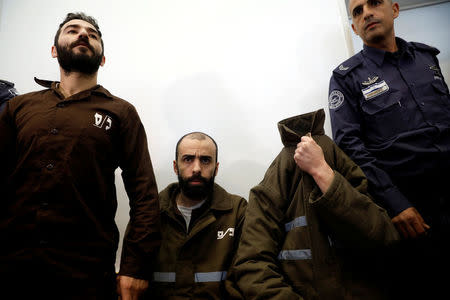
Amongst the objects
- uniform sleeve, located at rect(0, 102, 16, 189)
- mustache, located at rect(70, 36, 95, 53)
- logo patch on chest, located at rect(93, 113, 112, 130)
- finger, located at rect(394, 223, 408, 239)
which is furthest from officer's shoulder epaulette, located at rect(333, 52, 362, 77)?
uniform sleeve, located at rect(0, 102, 16, 189)

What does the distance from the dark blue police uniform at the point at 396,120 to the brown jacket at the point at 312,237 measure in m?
0.13

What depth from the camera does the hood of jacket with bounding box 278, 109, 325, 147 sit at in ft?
3.82

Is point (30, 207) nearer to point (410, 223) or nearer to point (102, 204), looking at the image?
point (102, 204)

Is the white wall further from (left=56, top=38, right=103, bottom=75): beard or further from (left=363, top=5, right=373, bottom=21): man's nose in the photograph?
(left=56, top=38, right=103, bottom=75): beard

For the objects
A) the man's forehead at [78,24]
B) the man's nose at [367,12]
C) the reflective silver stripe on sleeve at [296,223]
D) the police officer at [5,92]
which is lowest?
the reflective silver stripe on sleeve at [296,223]

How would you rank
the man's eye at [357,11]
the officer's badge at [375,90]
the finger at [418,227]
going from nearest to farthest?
the finger at [418,227], the officer's badge at [375,90], the man's eye at [357,11]

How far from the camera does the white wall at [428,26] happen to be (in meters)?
2.14

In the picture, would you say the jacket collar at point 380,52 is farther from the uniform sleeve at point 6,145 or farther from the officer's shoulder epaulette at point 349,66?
the uniform sleeve at point 6,145

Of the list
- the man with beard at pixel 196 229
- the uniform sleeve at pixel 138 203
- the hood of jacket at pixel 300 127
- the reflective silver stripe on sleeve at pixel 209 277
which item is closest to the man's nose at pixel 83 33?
the uniform sleeve at pixel 138 203

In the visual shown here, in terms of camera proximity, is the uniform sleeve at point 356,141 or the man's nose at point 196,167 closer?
the uniform sleeve at point 356,141

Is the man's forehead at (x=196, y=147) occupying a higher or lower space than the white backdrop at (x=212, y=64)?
lower

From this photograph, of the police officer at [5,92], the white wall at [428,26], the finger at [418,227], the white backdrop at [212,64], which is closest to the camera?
the finger at [418,227]

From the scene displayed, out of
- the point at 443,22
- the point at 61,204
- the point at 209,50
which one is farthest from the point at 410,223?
the point at 443,22

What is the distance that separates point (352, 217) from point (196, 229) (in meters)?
0.78
